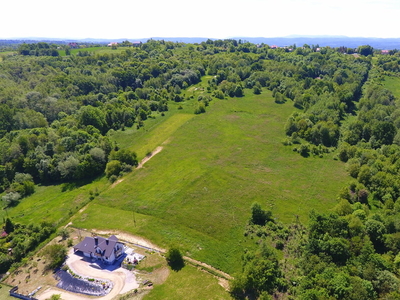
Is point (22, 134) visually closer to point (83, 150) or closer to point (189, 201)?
point (83, 150)

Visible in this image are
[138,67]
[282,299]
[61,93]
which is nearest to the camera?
[282,299]

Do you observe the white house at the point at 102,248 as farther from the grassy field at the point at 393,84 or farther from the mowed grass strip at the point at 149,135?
the grassy field at the point at 393,84

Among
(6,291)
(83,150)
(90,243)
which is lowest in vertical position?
(6,291)

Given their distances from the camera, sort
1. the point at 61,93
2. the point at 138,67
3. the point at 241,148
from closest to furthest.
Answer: the point at 241,148 → the point at 61,93 → the point at 138,67

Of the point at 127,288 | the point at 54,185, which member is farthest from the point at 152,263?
the point at 54,185

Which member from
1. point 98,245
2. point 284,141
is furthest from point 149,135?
point 98,245

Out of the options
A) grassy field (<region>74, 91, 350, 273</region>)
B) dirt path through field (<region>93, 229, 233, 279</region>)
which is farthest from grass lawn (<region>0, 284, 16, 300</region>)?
dirt path through field (<region>93, 229, 233, 279</region>)

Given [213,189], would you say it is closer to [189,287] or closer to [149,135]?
[189,287]
